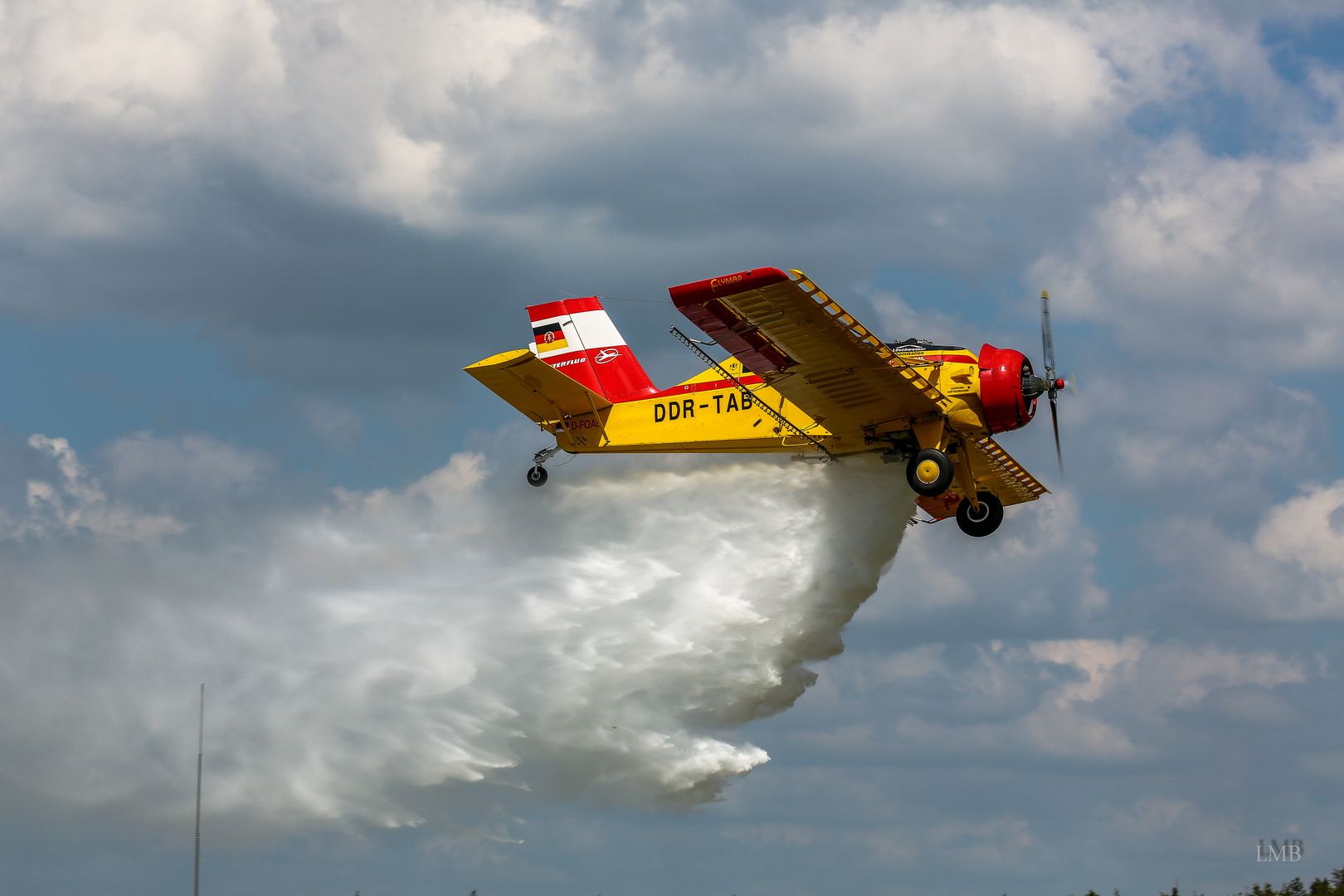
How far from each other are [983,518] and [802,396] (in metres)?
5.17

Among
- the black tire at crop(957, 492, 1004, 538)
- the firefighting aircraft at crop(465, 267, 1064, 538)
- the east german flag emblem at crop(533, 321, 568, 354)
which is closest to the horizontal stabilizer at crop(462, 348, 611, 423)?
the firefighting aircraft at crop(465, 267, 1064, 538)

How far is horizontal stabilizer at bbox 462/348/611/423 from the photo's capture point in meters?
27.2

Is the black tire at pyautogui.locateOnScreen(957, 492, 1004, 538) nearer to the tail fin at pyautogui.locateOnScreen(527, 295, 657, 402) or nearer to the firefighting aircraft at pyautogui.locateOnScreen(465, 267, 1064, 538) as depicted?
the firefighting aircraft at pyautogui.locateOnScreen(465, 267, 1064, 538)

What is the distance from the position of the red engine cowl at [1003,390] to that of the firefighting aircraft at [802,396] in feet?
0.08

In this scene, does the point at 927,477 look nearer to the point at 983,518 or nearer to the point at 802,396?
the point at 802,396

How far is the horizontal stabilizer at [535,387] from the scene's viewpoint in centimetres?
2717

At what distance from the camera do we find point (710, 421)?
27.2 meters

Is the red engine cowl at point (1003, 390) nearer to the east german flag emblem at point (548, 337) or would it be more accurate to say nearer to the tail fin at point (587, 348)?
the tail fin at point (587, 348)

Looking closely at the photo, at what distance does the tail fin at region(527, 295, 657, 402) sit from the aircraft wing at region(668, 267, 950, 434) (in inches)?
198

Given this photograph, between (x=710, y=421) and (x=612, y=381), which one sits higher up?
(x=612, y=381)

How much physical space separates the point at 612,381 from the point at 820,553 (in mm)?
6496

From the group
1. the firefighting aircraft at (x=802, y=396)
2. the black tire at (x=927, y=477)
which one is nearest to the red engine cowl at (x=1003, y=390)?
the firefighting aircraft at (x=802, y=396)

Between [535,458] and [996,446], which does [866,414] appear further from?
[535,458]

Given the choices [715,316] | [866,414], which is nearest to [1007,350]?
[866,414]
